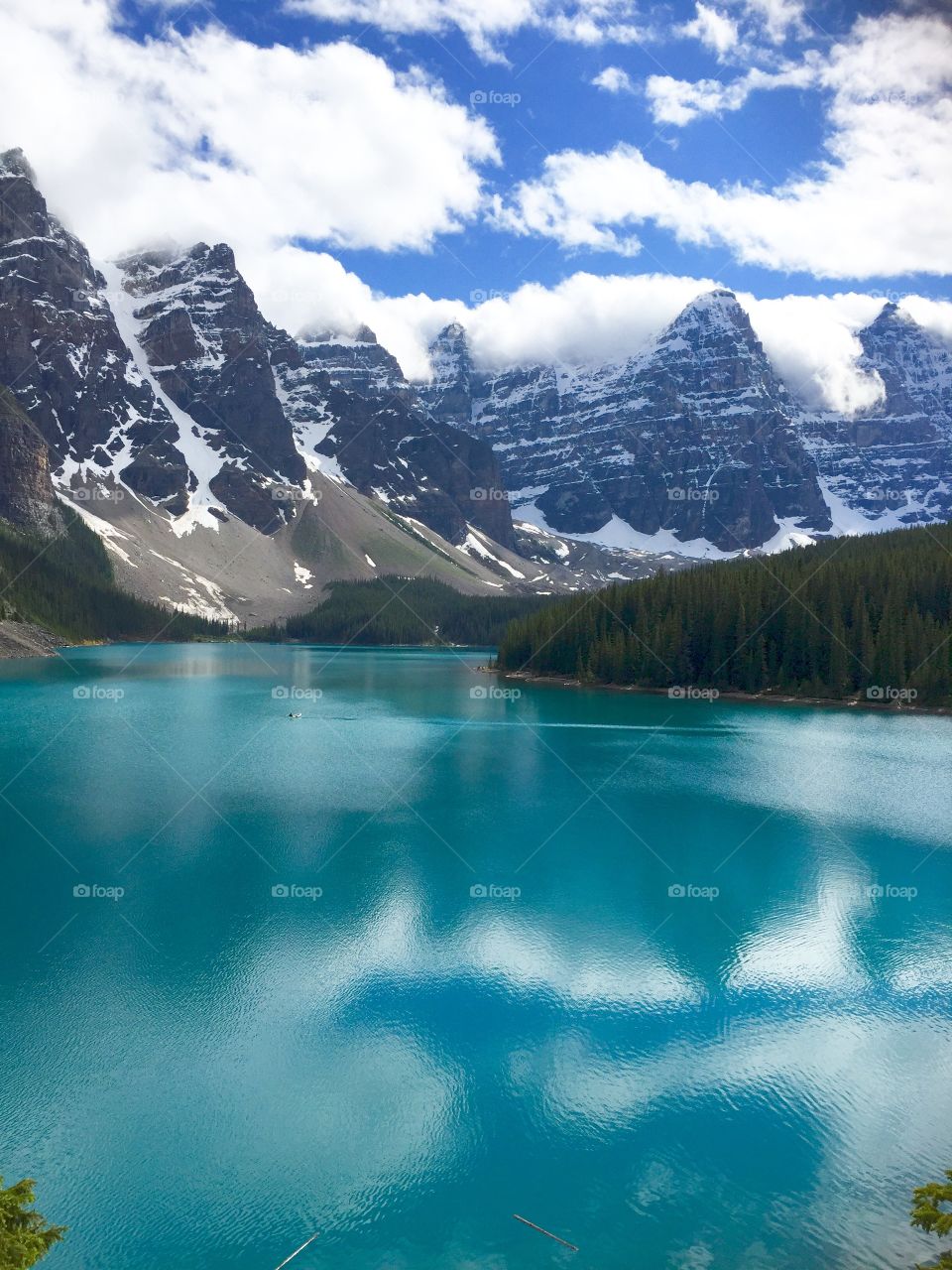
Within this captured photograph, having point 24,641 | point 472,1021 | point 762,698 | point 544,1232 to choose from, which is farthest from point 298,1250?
point 24,641

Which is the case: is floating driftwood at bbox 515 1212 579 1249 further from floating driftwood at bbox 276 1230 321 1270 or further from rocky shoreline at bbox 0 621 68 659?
rocky shoreline at bbox 0 621 68 659

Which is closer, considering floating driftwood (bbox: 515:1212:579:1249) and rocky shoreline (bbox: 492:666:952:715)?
floating driftwood (bbox: 515:1212:579:1249)

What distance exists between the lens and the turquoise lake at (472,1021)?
14.3 metres

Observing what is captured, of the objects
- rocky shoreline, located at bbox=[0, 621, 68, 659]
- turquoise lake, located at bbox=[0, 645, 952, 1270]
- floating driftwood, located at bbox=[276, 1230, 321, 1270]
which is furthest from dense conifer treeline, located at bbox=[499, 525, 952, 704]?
floating driftwood, located at bbox=[276, 1230, 321, 1270]

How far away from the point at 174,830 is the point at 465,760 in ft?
77.7

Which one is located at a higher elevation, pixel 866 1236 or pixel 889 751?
pixel 889 751

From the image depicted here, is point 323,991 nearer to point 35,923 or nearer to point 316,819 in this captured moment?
point 35,923

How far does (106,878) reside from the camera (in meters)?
30.8

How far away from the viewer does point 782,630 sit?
9769 centimetres

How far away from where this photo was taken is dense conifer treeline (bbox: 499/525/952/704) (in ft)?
295

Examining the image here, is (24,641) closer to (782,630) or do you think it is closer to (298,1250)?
(782,630)

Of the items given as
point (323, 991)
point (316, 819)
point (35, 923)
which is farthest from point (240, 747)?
point (323, 991)

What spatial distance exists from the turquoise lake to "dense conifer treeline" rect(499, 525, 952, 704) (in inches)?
1859

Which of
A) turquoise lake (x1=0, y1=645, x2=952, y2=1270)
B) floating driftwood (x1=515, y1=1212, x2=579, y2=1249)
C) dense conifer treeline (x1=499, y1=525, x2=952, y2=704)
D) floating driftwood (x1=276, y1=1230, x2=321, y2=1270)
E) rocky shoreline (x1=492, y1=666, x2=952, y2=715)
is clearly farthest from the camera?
dense conifer treeline (x1=499, y1=525, x2=952, y2=704)
